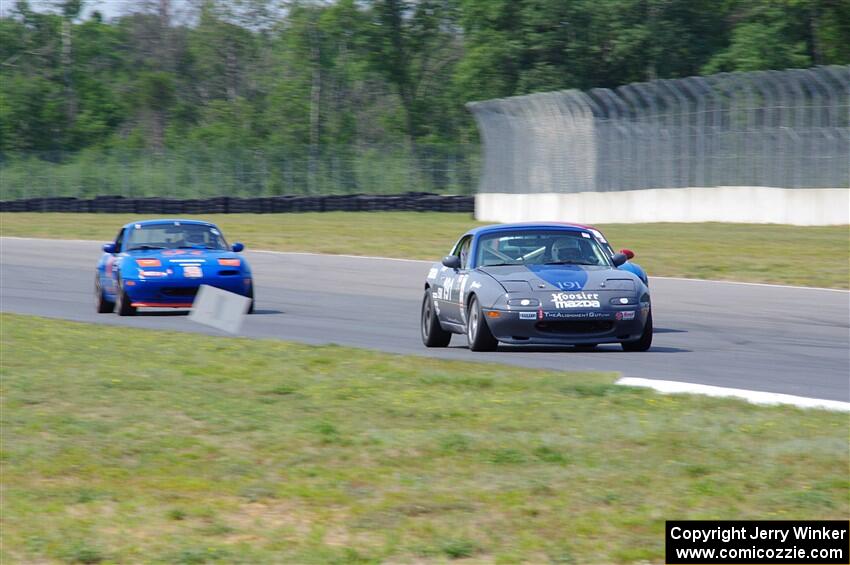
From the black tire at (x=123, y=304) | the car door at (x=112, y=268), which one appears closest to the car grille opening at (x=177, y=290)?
the black tire at (x=123, y=304)

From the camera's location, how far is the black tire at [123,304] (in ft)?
53.3

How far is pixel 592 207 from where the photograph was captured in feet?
119

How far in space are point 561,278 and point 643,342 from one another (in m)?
1.05

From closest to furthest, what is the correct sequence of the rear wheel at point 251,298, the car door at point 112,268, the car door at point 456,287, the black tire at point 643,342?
1. the black tire at point 643,342
2. the car door at point 456,287
3. the car door at point 112,268
4. the rear wheel at point 251,298

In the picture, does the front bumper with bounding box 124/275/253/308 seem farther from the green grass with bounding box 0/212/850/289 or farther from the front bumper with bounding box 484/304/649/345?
the green grass with bounding box 0/212/850/289

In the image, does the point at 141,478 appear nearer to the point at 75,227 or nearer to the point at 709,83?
the point at 709,83

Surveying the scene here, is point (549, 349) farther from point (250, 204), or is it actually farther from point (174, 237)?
point (250, 204)

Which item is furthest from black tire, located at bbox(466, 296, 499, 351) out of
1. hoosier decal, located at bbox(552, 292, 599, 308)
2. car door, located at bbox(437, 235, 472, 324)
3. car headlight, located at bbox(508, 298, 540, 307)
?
hoosier decal, located at bbox(552, 292, 599, 308)

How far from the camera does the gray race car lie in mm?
11789

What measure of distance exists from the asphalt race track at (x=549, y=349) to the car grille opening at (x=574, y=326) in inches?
9.6

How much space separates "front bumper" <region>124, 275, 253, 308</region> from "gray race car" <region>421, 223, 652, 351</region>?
3.89 meters

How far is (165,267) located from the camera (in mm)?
16016

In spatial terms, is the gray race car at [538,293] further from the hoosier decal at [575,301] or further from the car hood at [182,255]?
the car hood at [182,255]

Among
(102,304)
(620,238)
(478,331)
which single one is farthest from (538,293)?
(620,238)
